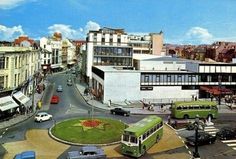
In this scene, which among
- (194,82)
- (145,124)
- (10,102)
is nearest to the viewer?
(145,124)

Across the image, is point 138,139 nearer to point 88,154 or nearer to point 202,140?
point 88,154

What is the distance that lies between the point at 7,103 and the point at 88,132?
A: 1627 cm

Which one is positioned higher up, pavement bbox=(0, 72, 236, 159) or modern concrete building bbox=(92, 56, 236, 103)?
modern concrete building bbox=(92, 56, 236, 103)

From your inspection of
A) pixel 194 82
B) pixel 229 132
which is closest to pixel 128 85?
pixel 194 82

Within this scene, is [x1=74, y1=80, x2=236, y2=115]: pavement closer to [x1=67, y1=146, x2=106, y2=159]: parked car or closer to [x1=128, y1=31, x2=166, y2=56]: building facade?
[x1=67, y1=146, x2=106, y2=159]: parked car

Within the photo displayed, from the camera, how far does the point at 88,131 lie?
149 feet

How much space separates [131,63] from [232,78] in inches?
1322

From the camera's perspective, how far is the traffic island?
133 ft

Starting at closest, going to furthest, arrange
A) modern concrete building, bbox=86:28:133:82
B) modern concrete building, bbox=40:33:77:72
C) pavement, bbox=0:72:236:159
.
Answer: pavement, bbox=0:72:236:159 < modern concrete building, bbox=86:28:133:82 < modern concrete building, bbox=40:33:77:72

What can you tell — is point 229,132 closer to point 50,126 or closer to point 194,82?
point 50,126

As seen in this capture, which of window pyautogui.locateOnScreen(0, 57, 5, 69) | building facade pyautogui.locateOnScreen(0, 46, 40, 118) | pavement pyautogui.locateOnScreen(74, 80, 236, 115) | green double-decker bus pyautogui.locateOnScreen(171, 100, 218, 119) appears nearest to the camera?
building facade pyautogui.locateOnScreen(0, 46, 40, 118)

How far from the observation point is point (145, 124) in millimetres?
37312

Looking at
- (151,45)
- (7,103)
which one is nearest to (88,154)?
(7,103)

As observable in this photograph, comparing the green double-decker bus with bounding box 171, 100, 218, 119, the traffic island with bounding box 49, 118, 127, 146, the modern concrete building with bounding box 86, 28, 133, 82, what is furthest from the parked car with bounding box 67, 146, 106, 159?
the modern concrete building with bounding box 86, 28, 133, 82
